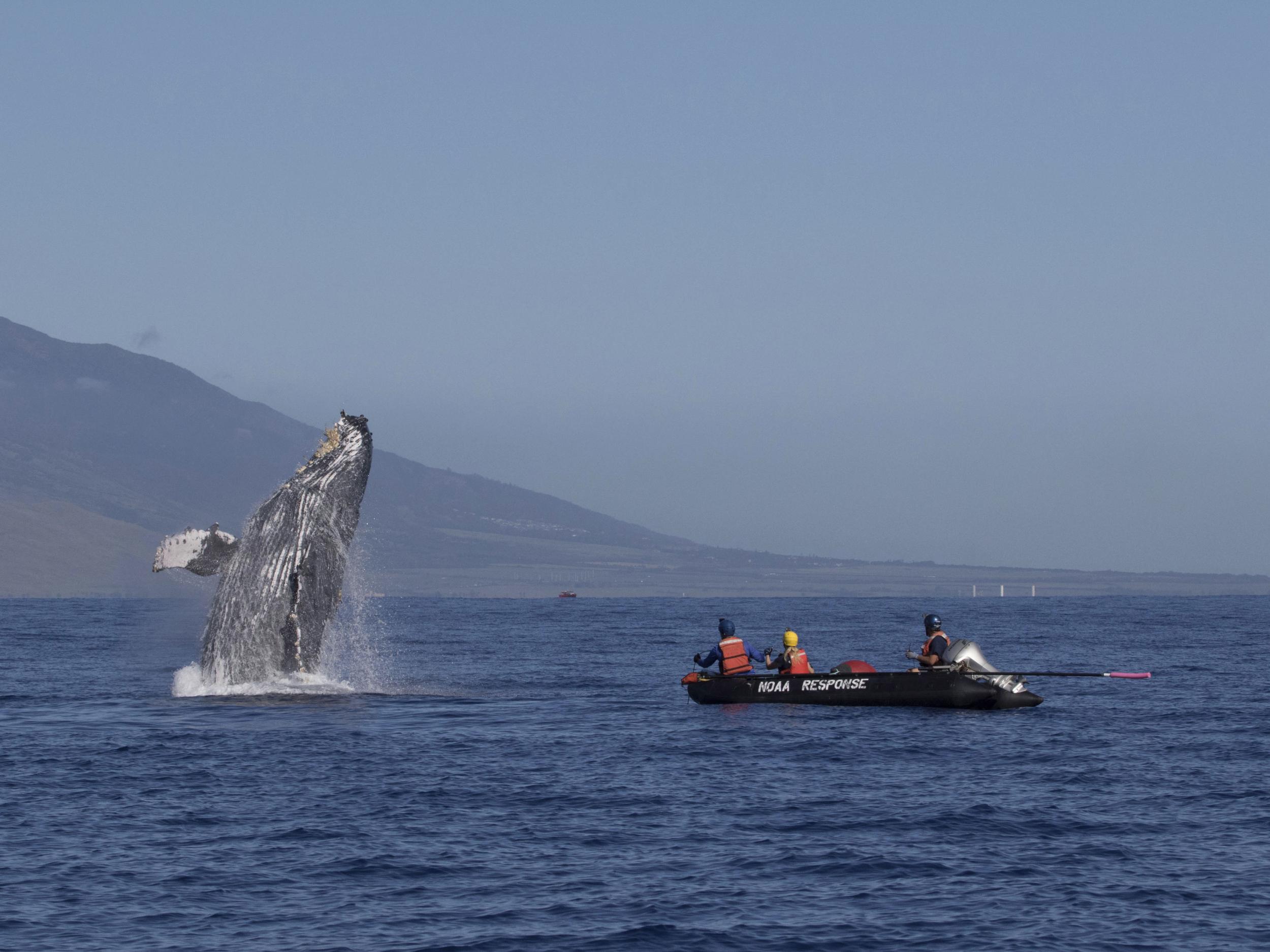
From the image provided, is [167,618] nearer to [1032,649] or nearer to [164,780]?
[1032,649]

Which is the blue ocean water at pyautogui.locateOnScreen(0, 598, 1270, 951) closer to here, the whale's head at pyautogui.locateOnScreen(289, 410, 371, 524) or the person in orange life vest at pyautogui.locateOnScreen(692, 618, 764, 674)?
the person in orange life vest at pyautogui.locateOnScreen(692, 618, 764, 674)

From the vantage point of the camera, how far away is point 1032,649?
1970 inches

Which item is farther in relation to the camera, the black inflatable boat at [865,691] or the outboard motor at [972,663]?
the outboard motor at [972,663]

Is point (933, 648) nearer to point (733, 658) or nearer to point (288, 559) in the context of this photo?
point (733, 658)

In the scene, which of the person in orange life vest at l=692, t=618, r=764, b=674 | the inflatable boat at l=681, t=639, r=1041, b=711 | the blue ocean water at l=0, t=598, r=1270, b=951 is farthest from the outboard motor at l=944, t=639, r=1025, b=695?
the person in orange life vest at l=692, t=618, r=764, b=674

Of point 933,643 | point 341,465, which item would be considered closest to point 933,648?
point 933,643

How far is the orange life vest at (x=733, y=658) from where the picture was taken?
1109 inches

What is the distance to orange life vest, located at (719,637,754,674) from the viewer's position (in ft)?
92.4

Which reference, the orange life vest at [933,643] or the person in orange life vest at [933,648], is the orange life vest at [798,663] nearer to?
the person in orange life vest at [933,648]

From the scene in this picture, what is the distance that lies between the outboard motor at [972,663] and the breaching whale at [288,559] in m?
10.8

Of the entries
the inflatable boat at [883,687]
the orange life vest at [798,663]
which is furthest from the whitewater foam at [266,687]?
the orange life vest at [798,663]

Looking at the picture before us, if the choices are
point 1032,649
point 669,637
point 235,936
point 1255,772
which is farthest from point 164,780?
point 669,637

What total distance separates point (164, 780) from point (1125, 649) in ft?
127

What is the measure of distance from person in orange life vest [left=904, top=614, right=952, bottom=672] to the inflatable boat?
159 millimetres
